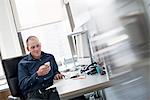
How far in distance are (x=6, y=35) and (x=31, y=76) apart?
198 centimetres

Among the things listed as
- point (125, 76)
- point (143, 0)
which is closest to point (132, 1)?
point (143, 0)

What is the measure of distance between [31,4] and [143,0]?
3928 mm

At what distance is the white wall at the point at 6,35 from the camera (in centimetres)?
407

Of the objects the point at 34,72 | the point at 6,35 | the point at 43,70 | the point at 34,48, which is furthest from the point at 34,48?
the point at 6,35

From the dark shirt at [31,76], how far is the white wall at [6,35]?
61.4 inches

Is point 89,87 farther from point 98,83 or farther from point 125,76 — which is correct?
point 125,76

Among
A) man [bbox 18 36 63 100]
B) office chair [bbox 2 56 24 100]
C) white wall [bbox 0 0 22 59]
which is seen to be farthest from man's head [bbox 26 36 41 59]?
white wall [bbox 0 0 22 59]

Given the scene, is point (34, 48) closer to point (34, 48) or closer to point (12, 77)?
point (34, 48)

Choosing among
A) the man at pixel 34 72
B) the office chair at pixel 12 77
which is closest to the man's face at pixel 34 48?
the man at pixel 34 72

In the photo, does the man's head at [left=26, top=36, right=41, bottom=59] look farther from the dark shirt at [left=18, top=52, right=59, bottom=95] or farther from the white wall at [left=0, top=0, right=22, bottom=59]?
the white wall at [left=0, top=0, right=22, bottom=59]

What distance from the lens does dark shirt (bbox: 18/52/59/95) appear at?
2341 mm

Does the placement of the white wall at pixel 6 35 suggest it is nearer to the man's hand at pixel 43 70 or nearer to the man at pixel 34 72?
the man at pixel 34 72

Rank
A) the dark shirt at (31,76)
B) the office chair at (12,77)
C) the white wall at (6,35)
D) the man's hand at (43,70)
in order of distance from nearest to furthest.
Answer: the man's hand at (43,70) < the dark shirt at (31,76) < the office chair at (12,77) < the white wall at (6,35)

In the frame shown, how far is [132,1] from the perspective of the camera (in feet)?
2.02
